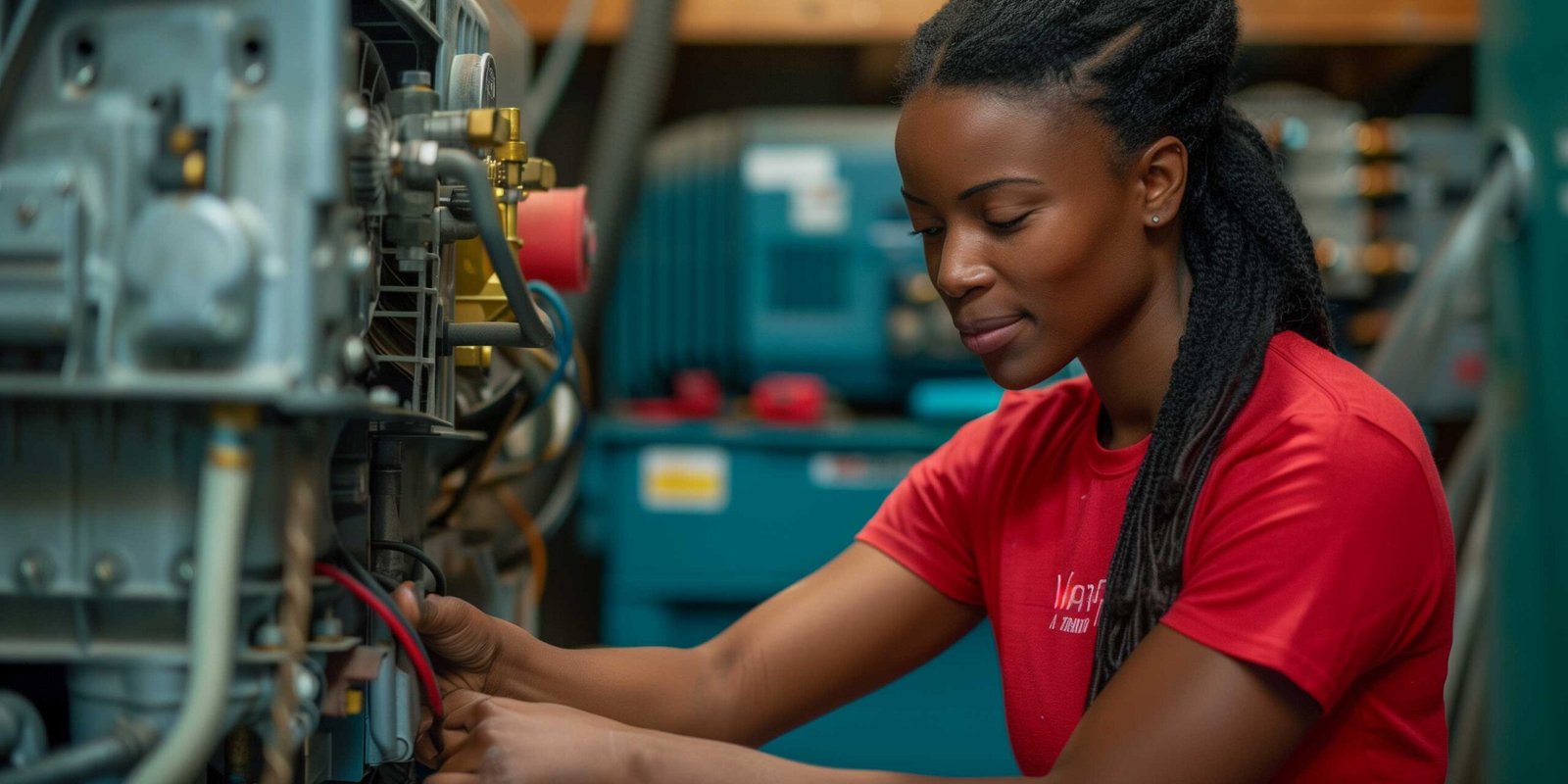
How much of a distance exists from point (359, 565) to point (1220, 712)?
0.49m

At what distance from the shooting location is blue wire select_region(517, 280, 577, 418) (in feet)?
3.05

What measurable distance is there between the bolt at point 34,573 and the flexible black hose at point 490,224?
25cm

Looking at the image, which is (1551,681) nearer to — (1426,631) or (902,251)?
(1426,631)

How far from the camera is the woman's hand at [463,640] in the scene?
794 mm

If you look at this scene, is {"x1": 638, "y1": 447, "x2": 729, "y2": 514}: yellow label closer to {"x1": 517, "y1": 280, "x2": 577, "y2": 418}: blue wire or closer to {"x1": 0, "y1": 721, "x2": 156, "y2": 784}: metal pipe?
{"x1": 517, "y1": 280, "x2": 577, "y2": 418}: blue wire

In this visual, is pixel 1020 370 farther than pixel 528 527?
No

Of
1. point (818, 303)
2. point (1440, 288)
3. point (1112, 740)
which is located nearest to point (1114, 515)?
point (1112, 740)

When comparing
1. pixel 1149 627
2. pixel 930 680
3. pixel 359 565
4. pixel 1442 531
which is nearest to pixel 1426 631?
pixel 1442 531

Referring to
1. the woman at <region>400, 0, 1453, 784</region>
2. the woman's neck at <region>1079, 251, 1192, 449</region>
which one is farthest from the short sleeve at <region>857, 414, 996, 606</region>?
the woman's neck at <region>1079, 251, 1192, 449</region>

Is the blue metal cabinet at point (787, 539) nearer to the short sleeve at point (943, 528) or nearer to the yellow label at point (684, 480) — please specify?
the yellow label at point (684, 480)

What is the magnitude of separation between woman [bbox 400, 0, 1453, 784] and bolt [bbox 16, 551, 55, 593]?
0.21 metres

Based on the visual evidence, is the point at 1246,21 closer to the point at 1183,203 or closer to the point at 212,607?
the point at 1183,203

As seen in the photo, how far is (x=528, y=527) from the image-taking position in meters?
1.13

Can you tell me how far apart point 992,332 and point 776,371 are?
57.6 inches
